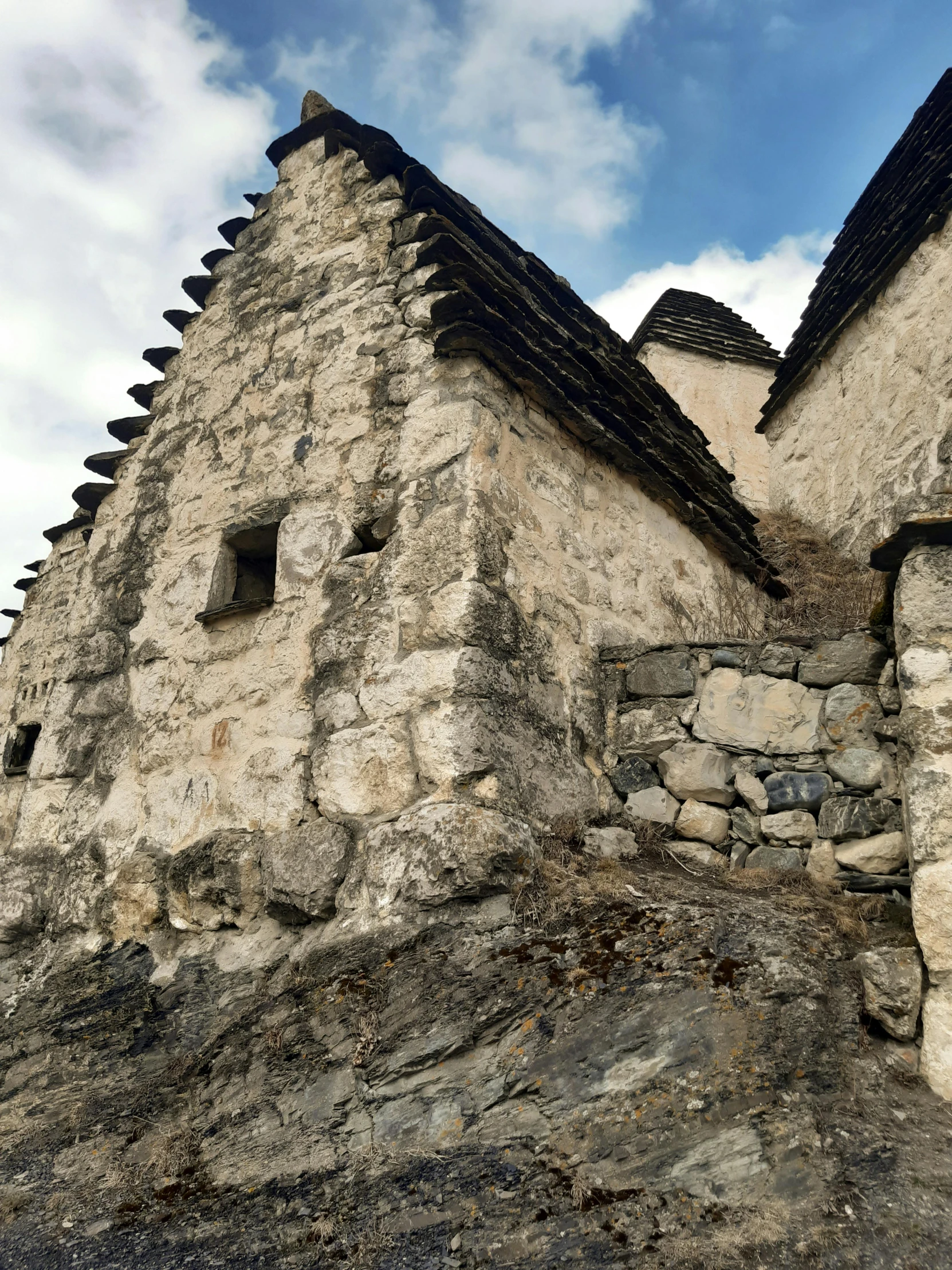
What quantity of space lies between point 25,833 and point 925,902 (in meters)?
3.49

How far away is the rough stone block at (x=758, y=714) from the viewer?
138 inches

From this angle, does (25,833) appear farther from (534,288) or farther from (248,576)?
(534,288)

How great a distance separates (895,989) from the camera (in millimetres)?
2430

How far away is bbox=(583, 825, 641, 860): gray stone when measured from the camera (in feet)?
10.7

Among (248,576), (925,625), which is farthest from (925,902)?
(248,576)

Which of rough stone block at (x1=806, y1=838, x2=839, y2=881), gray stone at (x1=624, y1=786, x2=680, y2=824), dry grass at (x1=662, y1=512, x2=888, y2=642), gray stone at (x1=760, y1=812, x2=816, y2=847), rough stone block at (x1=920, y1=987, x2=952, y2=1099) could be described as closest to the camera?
rough stone block at (x1=920, y1=987, x2=952, y2=1099)

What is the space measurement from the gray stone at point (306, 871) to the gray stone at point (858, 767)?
1766mm

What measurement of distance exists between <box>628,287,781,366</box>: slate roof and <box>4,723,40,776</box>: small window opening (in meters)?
11.2

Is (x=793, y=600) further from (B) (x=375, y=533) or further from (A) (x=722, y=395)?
(A) (x=722, y=395)

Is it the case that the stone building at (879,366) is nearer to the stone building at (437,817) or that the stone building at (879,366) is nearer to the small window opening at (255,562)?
the stone building at (437,817)

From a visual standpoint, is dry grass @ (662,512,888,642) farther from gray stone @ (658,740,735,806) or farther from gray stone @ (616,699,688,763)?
gray stone @ (658,740,735,806)

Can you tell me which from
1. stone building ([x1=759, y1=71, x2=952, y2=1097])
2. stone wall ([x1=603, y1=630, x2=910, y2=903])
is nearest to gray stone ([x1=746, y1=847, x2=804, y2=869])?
stone wall ([x1=603, y1=630, x2=910, y2=903])

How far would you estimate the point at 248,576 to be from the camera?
4191mm

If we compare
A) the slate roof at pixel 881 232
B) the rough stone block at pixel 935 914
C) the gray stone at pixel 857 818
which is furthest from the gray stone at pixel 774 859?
the slate roof at pixel 881 232
